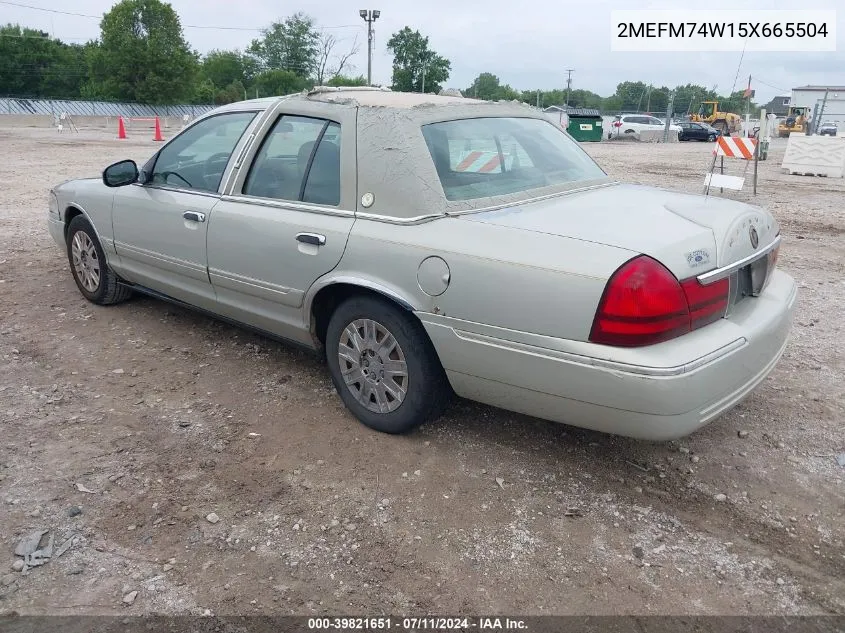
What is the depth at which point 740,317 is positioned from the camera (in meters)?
3.10

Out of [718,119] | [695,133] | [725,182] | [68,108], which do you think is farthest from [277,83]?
[725,182]

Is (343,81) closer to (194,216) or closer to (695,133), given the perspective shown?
(695,133)

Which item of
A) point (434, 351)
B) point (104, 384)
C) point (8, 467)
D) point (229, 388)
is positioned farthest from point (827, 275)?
point (8, 467)

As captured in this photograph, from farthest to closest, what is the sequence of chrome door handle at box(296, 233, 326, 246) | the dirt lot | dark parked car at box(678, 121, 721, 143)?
dark parked car at box(678, 121, 721, 143) < chrome door handle at box(296, 233, 326, 246) < the dirt lot

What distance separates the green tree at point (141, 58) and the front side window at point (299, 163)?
3009 inches

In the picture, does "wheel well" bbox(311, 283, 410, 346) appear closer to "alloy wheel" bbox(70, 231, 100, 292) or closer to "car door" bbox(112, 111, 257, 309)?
"car door" bbox(112, 111, 257, 309)

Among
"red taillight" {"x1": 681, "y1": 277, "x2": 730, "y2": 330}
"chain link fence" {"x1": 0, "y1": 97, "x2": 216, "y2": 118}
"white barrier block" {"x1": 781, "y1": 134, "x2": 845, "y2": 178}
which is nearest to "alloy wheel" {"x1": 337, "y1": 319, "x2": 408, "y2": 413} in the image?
"red taillight" {"x1": 681, "y1": 277, "x2": 730, "y2": 330}

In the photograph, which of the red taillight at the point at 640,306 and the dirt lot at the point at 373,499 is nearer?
the dirt lot at the point at 373,499

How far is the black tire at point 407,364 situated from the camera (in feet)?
10.8

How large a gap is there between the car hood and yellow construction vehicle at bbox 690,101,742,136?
43.6m

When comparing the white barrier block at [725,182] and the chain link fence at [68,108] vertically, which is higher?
the white barrier block at [725,182]

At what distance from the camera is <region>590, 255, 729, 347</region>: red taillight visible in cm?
267

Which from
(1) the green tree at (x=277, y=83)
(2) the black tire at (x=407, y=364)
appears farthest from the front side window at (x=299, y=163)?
(1) the green tree at (x=277, y=83)

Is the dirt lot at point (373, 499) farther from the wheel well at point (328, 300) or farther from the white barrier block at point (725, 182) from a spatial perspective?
the white barrier block at point (725, 182)
